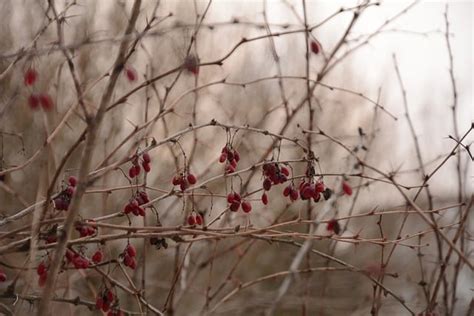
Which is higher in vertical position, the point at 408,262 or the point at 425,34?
the point at 425,34

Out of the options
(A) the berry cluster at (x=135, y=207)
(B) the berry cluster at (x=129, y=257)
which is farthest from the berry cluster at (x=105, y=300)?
(A) the berry cluster at (x=135, y=207)

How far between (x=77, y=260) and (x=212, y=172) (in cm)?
443

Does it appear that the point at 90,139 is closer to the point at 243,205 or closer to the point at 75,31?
the point at 243,205

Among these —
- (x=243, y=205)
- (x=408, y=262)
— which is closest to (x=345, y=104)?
(x=408, y=262)

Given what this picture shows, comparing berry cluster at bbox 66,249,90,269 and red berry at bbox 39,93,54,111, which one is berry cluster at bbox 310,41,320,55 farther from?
berry cluster at bbox 66,249,90,269

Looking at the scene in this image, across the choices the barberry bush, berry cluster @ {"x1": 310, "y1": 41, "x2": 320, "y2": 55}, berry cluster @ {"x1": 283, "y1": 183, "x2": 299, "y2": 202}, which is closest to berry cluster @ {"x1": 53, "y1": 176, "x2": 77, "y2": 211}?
the barberry bush

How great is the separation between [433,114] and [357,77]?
344 cm

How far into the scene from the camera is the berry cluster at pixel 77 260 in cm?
235

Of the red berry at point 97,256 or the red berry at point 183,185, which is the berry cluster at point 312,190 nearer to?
the red berry at point 183,185

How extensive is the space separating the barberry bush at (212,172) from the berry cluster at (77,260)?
11 mm

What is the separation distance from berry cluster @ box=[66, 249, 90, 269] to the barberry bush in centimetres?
1

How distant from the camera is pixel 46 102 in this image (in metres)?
2.43

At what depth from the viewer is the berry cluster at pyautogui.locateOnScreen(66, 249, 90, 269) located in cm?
235

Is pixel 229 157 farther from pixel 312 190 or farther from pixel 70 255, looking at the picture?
pixel 70 255
